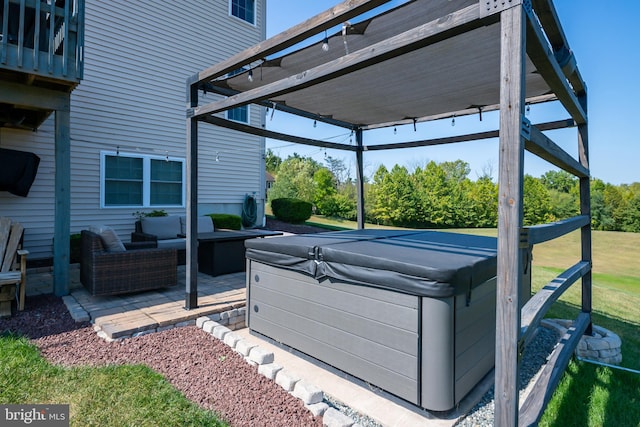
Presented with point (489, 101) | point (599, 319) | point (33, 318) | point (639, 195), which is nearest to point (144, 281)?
point (33, 318)

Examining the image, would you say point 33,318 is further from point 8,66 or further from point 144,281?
point 8,66

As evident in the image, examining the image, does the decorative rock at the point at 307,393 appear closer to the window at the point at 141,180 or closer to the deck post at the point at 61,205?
the deck post at the point at 61,205

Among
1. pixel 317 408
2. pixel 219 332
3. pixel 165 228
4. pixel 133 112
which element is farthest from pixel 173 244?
pixel 317 408

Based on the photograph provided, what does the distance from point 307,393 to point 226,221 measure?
6.46m

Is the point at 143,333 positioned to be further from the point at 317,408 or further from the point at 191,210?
the point at 317,408

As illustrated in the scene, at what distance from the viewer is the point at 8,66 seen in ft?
11.2

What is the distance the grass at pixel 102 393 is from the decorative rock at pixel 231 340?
670 mm

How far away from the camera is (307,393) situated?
2.22m

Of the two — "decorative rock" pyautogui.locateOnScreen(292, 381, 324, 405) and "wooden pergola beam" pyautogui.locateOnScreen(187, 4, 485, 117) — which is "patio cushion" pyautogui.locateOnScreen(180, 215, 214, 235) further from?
"decorative rock" pyautogui.locateOnScreen(292, 381, 324, 405)

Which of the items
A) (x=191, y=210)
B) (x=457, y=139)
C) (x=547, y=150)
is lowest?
(x=191, y=210)

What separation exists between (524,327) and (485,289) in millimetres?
874

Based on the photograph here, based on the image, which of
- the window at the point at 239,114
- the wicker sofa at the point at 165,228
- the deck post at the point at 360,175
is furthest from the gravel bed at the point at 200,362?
the window at the point at 239,114

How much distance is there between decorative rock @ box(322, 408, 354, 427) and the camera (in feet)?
6.49

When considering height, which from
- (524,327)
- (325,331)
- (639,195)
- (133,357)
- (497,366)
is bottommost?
(133,357)
